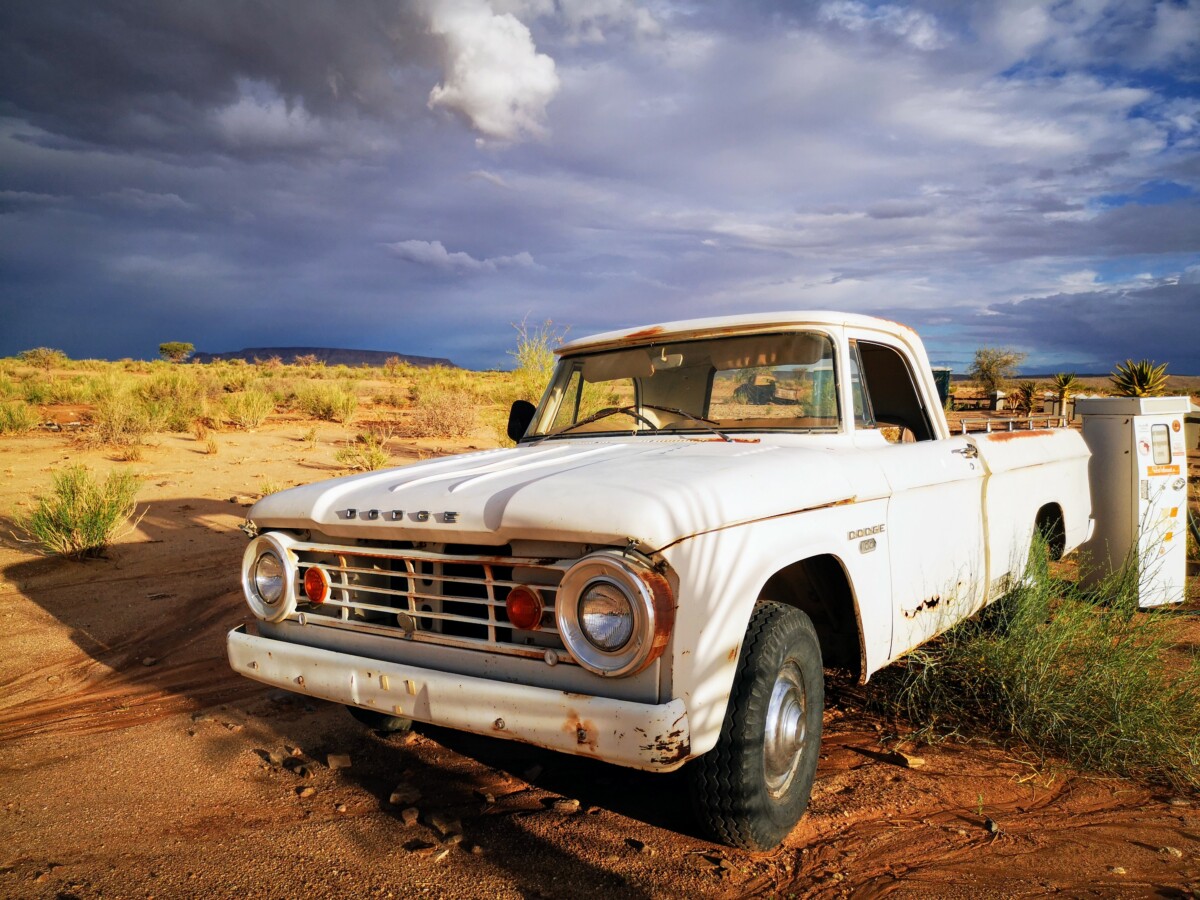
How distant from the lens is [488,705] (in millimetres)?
2332

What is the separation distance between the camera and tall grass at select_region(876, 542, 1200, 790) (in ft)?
10.8

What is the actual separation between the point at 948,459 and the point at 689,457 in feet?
4.74

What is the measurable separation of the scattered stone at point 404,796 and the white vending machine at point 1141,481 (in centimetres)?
456

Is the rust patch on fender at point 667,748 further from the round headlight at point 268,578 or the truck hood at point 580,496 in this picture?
the round headlight at point 268,578

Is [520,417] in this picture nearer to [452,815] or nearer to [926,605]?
[452,815]

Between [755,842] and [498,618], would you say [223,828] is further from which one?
[755,842]

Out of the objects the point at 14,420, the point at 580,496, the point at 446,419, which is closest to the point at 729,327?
the point at 580,496

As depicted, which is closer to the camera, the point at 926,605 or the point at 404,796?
the point at 404,796

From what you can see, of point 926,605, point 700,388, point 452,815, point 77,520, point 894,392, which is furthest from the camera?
point 77,520

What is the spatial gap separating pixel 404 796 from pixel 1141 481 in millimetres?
5145

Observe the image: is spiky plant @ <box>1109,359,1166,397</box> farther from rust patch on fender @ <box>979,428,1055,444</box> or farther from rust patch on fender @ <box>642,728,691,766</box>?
rust patch on fender @ <box>642,728,691,766</box>

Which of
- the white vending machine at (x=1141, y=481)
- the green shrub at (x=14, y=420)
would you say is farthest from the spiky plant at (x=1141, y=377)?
the green shrub at (x=14, y=420)

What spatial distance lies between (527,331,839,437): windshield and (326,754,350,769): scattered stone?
1.77 metres

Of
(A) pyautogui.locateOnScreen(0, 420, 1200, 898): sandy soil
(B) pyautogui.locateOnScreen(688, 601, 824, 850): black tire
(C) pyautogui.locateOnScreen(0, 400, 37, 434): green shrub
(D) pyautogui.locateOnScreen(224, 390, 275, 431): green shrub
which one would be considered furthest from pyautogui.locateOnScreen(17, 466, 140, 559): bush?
(D) pyautogui.locateOnScreen(224, 390, 275, 431): green shrub
